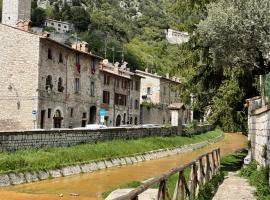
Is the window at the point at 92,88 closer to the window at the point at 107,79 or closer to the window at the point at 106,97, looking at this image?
the window at the point at 106,97

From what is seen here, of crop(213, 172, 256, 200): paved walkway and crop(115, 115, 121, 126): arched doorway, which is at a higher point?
crop(115, 115, 121, 126): arched doorway

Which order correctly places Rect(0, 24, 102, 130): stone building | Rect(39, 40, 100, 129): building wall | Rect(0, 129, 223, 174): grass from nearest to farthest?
Rect(0, 129, 223, 174): grass < Rect(0, 24, 102, 130): stone building < Rect(39, 40, 100, 129): building wall

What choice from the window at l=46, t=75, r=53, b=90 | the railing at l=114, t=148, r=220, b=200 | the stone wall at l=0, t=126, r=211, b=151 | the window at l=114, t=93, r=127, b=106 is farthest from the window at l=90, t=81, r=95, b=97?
the railing at l=114, t=148, r=220, b=200

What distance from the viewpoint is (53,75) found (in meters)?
45.0

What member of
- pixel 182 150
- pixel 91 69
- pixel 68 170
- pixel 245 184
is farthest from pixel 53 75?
pixel 245 184

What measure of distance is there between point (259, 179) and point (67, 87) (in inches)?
1346

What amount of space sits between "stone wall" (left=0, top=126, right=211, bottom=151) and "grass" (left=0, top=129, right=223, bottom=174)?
15.4 inches

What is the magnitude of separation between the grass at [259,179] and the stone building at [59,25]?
123225 mm

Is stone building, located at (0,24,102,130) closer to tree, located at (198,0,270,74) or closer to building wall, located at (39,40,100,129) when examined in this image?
building wall, located at (39,40,100,129)

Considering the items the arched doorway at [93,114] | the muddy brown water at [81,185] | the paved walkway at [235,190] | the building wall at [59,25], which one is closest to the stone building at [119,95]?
the arched doorway at [93,114]

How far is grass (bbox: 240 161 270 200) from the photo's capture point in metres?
13.5

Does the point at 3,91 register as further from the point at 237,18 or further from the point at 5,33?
the point at 237,18

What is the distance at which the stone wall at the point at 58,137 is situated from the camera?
2220 centimetres

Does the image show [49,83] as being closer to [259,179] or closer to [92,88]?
[92,88]
